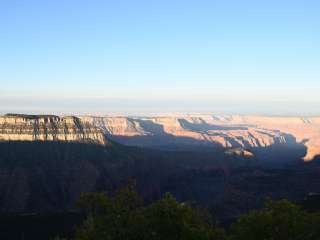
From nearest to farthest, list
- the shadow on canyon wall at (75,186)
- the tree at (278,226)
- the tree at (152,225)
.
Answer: the tree at (152,225) → the tree at (278,226) → the shadow on canyon wall at (75,186)

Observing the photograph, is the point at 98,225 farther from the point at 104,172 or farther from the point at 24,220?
the point at 104,172

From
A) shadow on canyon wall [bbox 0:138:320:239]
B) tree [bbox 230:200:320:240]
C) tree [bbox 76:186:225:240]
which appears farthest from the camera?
shadow on canyon wall [bbox 0:138:320:239]

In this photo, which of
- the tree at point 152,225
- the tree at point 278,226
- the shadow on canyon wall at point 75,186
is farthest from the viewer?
the shadow on canyon wall at point 75,186

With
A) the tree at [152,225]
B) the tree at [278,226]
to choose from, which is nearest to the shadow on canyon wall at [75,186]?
the tree at [278,226]

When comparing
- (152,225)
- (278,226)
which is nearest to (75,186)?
(152,225)

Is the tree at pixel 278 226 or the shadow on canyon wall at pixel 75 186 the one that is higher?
the tree at pixel 278 226

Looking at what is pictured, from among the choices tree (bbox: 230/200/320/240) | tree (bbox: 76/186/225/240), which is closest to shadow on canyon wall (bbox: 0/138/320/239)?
tree (bbox: 230/200/320/240)

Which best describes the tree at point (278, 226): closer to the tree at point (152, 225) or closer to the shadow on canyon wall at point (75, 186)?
the tree at point (152, 225)

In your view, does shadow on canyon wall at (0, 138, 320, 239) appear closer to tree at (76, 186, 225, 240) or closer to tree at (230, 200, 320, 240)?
tree at (230, 200, 320, 240)

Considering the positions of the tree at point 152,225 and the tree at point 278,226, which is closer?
the tree at point 152,225

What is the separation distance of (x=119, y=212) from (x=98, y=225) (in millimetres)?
3487

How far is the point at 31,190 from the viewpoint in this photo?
552ft

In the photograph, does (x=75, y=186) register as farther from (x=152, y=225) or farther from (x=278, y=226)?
(x=278, y=226)

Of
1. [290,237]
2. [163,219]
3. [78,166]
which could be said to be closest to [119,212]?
[163,219]
